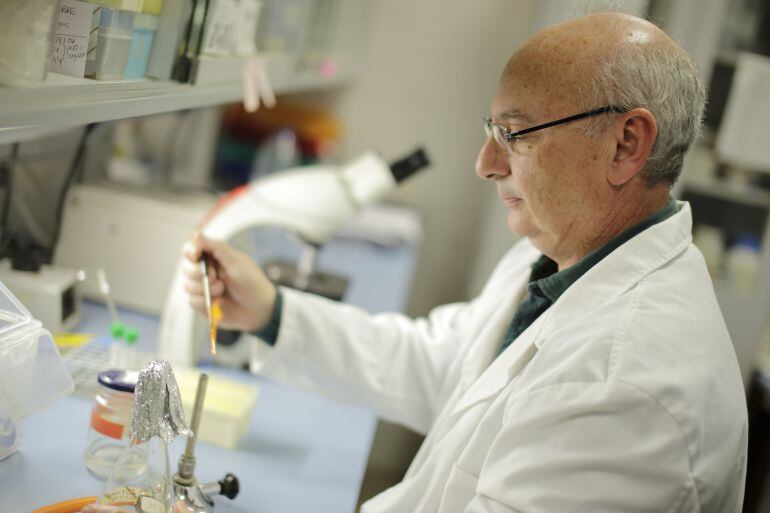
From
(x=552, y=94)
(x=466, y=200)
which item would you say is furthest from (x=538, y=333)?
(x=466, y=200)

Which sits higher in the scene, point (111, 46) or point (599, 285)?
point (111, 46)

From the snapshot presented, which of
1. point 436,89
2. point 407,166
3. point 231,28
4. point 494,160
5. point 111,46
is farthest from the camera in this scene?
point 436,89

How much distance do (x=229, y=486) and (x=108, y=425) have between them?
7.4 inches

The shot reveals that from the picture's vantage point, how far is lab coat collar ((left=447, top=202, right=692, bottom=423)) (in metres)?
1.08

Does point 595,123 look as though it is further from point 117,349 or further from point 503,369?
point 117,349

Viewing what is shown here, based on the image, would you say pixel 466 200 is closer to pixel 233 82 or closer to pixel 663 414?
pixel 233 82

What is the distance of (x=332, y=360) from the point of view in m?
1.50

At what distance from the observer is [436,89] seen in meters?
3.50

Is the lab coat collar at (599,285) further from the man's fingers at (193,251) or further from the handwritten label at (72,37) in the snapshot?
the handwritten label at (72,37)

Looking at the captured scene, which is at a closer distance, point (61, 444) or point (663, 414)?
point (663, 414)

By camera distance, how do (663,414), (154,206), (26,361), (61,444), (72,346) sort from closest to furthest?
(663,414), (26,361), (61,444), (72,346), (154,206)

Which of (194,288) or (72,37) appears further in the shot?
(194,288)

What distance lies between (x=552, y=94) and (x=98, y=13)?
0.59 metres

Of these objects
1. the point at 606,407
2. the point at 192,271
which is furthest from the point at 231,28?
the point at 606,407
